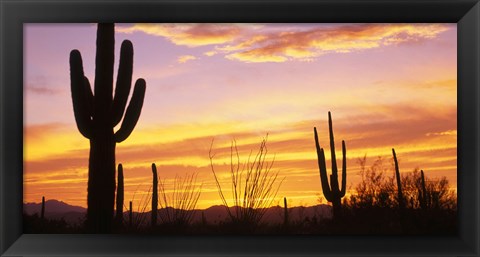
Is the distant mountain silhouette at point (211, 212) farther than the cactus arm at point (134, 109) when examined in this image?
No

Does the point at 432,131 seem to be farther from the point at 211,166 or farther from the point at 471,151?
the point at 211,166

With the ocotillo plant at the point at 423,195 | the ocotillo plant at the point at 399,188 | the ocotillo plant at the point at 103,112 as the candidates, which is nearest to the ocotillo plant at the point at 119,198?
the ocotillo plant at the point at 103,112

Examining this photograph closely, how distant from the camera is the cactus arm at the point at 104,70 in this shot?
15.1 feet

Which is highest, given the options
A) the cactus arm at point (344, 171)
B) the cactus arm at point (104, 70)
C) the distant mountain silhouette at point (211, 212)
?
the cactus arm at point (104, 70)

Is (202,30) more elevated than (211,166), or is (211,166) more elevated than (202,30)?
(202,30)

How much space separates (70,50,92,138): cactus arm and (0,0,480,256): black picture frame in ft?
1.22

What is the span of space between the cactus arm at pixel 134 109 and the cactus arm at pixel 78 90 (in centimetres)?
Result: 20

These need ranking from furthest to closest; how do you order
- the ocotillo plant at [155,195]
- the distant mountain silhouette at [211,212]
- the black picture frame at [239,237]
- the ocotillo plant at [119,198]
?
the ocotillo plant at [119,198]
the ocotillo plant at [155,195]
the distant mountain silhouette at [211,212]
the black picture frame at [239,237]

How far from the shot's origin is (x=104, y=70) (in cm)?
480

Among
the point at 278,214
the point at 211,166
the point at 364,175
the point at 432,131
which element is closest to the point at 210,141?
the point at 211,166

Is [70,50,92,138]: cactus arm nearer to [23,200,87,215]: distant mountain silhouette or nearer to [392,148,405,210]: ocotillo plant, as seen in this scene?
[23,200,87,215]: distant mountain silhouette

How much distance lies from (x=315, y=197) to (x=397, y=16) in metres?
1.04

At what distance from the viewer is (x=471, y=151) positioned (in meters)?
4.12

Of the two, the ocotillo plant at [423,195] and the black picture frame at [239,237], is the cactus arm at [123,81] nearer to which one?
the black picture frame at [239,237]
